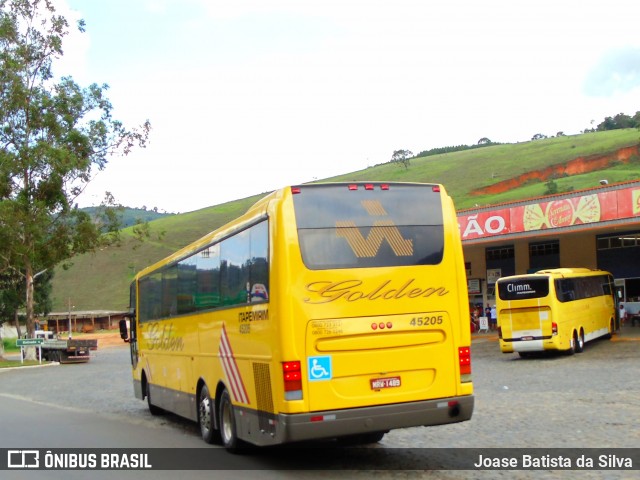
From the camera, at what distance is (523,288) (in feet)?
89.0

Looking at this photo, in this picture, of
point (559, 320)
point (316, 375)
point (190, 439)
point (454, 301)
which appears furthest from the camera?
point (559, 320)

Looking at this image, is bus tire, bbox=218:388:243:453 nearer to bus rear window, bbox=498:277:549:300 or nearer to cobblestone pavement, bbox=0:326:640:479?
cobblestone pavement, bbox=0:326:640:479

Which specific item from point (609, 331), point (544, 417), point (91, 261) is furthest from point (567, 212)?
point (91, 261)

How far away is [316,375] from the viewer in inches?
350

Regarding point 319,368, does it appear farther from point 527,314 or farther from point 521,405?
point 527,314

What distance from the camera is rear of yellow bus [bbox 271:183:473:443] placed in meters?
8.88

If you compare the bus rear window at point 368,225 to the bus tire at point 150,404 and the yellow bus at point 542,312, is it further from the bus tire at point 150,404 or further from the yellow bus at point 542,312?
the yellow bus at point 542,312

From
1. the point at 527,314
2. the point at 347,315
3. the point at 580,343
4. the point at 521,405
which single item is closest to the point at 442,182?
the point at 580,343

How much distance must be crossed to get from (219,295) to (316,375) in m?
3.01

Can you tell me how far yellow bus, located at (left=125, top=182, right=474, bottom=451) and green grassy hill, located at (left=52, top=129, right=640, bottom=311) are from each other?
291ft

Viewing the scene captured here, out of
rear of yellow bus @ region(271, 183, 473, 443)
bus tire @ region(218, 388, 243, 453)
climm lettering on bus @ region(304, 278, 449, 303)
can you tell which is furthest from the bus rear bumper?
bus tire @ region(218, 388, 243, 453)

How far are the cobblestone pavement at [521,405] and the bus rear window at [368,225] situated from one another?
2.59 m

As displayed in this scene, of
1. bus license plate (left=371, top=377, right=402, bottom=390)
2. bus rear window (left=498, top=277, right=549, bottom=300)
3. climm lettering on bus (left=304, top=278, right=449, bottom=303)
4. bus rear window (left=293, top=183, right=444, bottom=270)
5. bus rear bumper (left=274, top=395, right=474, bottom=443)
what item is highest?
bus rear window (left=293, top=183, right=444, bottom=270)

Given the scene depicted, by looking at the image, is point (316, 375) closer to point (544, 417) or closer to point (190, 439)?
point (190, 439)
